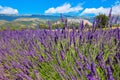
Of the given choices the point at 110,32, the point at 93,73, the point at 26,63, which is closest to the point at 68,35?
the point at 110,32

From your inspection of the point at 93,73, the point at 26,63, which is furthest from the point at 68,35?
the point at 93,73

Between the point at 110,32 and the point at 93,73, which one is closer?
the point at 93,73

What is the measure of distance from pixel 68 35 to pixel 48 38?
0.31m

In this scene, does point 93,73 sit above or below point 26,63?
above

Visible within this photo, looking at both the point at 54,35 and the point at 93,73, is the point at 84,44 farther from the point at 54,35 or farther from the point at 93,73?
the point at 93,73

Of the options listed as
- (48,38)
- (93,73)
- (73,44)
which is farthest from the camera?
(48,38)

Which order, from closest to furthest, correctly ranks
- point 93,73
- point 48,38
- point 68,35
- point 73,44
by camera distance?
point 93,73, point 73,44, point 68,35, point 48,38

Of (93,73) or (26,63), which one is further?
(26,63)

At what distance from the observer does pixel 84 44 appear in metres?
2.56

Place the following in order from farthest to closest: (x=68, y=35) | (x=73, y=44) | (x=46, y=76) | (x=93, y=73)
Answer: (x=68, y=35), (x=73, y=44), (x=46, y=76), (x=93, y=73)

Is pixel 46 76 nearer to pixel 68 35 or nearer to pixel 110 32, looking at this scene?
pixel 68 35

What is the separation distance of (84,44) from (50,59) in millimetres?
488

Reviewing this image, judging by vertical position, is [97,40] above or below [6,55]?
above

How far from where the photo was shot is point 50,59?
2229 millimetres
